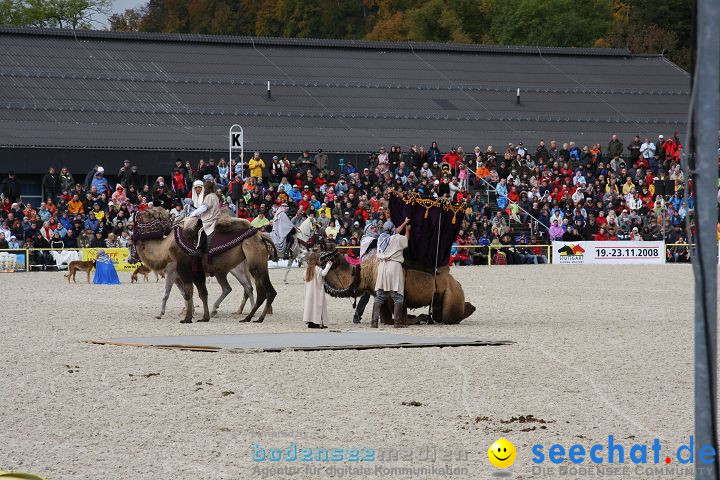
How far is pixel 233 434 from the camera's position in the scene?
10.7 metres

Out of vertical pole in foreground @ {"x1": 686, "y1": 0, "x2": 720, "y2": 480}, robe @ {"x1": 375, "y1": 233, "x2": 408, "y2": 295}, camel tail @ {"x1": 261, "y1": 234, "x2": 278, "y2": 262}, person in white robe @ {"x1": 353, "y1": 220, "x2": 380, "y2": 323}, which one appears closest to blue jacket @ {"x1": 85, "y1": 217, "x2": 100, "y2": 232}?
camel tail @ {"x1": 261, "y1": 234, "x2": 278, "y2": 262}

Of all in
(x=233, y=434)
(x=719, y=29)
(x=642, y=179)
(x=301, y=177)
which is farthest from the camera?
(x=642, y=179)

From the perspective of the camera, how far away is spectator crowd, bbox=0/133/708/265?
3791 cm

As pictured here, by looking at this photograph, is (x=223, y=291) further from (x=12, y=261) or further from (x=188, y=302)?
(x=12, y=261)

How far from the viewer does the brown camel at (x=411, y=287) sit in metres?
20.1

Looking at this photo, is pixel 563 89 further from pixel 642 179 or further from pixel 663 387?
pixel 663 387

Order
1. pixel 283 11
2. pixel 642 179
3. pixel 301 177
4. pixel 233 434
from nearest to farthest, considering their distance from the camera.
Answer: pixel 233 434 → pixel 301 177 → pixel 642 179 → pixel 283 11

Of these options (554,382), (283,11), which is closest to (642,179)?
(554,382)

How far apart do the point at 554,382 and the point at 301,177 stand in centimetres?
2927

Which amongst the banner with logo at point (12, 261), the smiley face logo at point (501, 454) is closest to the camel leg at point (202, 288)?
the smiley face logo at point (501, 454)

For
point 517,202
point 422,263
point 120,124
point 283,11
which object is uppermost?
point 283,11

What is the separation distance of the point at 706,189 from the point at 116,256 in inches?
1249

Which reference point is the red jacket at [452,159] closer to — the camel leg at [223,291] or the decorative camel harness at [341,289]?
the camel leg at [223,291]

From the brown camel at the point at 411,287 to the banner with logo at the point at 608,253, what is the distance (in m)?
21.7
